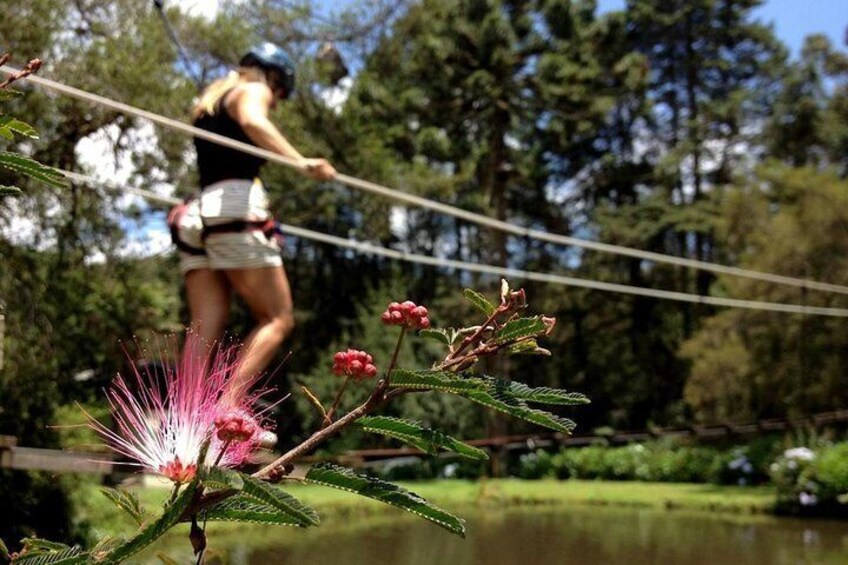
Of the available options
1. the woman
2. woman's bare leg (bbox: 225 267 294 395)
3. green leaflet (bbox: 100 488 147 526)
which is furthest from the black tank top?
green leaflet (bbox: 100 488 147 526)

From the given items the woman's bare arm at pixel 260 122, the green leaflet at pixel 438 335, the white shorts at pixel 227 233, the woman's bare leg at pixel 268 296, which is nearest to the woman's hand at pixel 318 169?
the woman's bare arm at pixel 260 122

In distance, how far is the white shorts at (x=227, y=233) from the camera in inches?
92.6

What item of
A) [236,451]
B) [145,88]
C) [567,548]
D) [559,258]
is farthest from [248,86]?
[559,258]

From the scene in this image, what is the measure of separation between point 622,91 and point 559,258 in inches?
169

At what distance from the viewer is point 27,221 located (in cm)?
482

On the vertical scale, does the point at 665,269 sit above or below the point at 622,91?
below

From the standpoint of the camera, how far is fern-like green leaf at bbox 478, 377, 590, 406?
726 millimetres

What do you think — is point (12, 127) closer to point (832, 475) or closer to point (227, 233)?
point (227, 233)

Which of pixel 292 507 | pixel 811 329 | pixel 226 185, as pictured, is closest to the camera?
pixel 292 507

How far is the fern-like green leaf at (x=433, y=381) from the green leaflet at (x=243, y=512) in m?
0.12

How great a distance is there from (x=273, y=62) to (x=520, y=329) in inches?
83.9

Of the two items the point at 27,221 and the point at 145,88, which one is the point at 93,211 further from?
the point at 145,88

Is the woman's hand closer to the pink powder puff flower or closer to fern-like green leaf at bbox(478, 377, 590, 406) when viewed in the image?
the pink powder puff flower

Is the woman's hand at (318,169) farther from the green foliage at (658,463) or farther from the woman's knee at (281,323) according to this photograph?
the green foliage at (658,463)
